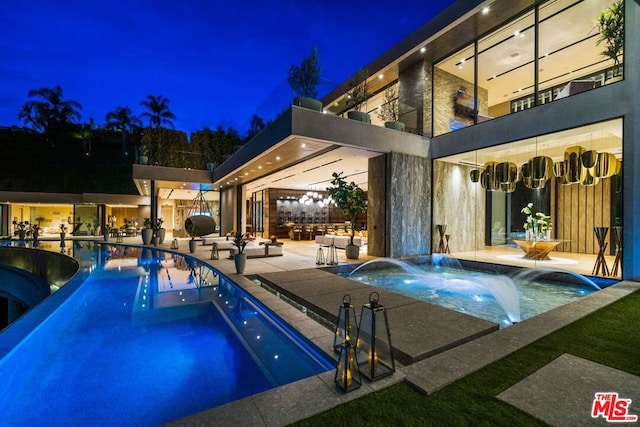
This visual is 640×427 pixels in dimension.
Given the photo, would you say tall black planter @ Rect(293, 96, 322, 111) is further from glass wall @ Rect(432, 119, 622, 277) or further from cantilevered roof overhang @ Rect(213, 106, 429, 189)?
glass wall @ Rect(432, 119, 622, 277)

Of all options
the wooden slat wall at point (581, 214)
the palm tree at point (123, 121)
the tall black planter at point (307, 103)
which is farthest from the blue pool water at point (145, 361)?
the palm tree at point (123, 121)

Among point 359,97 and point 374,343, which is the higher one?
point 359,97

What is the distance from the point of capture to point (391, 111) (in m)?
11.9

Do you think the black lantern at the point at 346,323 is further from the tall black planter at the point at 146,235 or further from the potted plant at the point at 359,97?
the tall black planter at the point at 146,235

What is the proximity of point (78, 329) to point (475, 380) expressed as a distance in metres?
5.30

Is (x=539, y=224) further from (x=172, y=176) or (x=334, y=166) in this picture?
(x=172, y=176)

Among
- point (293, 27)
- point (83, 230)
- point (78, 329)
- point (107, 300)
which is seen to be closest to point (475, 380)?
point (78, 329)

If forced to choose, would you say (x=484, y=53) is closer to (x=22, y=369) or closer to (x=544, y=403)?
(x=544, y=403)

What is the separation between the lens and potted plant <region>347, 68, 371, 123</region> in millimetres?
9602

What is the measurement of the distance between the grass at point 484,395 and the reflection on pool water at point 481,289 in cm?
122

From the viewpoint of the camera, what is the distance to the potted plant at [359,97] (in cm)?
960

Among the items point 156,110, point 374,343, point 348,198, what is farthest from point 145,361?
point 156,110

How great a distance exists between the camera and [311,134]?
8.32 m

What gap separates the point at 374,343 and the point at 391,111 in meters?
10.8
